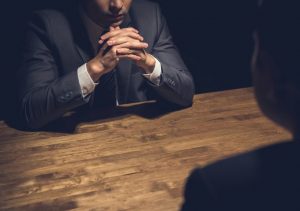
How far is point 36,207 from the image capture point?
49.1 inches

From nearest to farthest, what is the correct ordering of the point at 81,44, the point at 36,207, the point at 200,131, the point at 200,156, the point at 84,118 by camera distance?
the point at 36,207 → the point at 200,156 → the point at 200,131 → the point at 84,118 → the point at 81,44

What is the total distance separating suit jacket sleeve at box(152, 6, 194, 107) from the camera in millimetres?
1956

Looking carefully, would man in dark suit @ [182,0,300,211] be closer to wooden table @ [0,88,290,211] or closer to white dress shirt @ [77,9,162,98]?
wooden table @ [0,88,290,211]

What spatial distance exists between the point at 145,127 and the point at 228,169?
971 mm

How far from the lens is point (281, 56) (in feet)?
2.25

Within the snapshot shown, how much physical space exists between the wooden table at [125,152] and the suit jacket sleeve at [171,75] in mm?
75

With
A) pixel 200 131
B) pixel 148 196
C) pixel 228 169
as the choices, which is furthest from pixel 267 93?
pixel 200 131

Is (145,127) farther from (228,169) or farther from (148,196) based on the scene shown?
(228,169)

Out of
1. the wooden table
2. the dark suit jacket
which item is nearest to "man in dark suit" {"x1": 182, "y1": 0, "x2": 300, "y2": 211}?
the dark suit jacket

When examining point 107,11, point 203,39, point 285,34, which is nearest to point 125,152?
point 107,11

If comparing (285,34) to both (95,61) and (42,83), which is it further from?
(42,83)

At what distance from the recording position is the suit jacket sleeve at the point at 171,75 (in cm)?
196

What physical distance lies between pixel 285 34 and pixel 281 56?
3cm

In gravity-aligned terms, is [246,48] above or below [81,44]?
below
